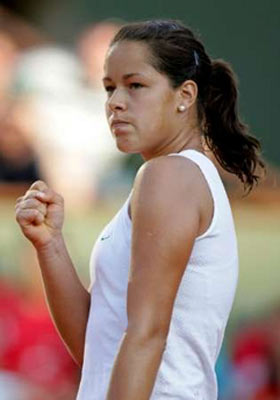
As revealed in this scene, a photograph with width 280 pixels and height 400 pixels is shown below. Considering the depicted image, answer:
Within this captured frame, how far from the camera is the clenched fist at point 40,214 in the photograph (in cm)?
294

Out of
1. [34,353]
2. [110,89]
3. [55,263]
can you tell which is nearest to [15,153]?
[34,353]

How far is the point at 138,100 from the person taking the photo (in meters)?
2.82

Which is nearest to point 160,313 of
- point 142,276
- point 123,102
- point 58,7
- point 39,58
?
point 142,276

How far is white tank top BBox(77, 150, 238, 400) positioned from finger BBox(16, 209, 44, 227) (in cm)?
19

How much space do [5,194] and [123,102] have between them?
14.5 ft

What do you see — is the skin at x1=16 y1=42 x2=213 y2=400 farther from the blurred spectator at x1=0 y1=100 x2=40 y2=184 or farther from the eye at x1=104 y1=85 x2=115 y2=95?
the blurred spectator at x1=0 y1=100 x2=40 y2=184

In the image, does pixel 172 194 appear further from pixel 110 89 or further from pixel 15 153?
pixel 15 153

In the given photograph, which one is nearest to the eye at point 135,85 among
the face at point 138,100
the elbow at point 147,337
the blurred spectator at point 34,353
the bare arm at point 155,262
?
the face at point 138,100

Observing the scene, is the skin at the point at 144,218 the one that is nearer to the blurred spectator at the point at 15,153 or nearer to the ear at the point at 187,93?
the ear at the point at 187,93

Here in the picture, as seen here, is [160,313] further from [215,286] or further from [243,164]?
[243,164]

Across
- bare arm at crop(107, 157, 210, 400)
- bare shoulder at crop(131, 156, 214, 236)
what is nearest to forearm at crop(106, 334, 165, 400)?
bare arm at crop(107, 157, 210, 400)

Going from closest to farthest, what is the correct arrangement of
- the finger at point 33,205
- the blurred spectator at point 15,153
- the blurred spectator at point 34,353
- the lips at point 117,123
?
the lips at point 117,123, the finger at point 33,205, the blurred spectator at point 34,353, the blurred spectator at point 15,153

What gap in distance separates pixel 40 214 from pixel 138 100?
36 centimetres

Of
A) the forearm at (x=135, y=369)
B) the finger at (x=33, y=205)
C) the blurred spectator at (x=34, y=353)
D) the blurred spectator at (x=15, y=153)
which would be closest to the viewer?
the forearm at (x=135, y=369)
